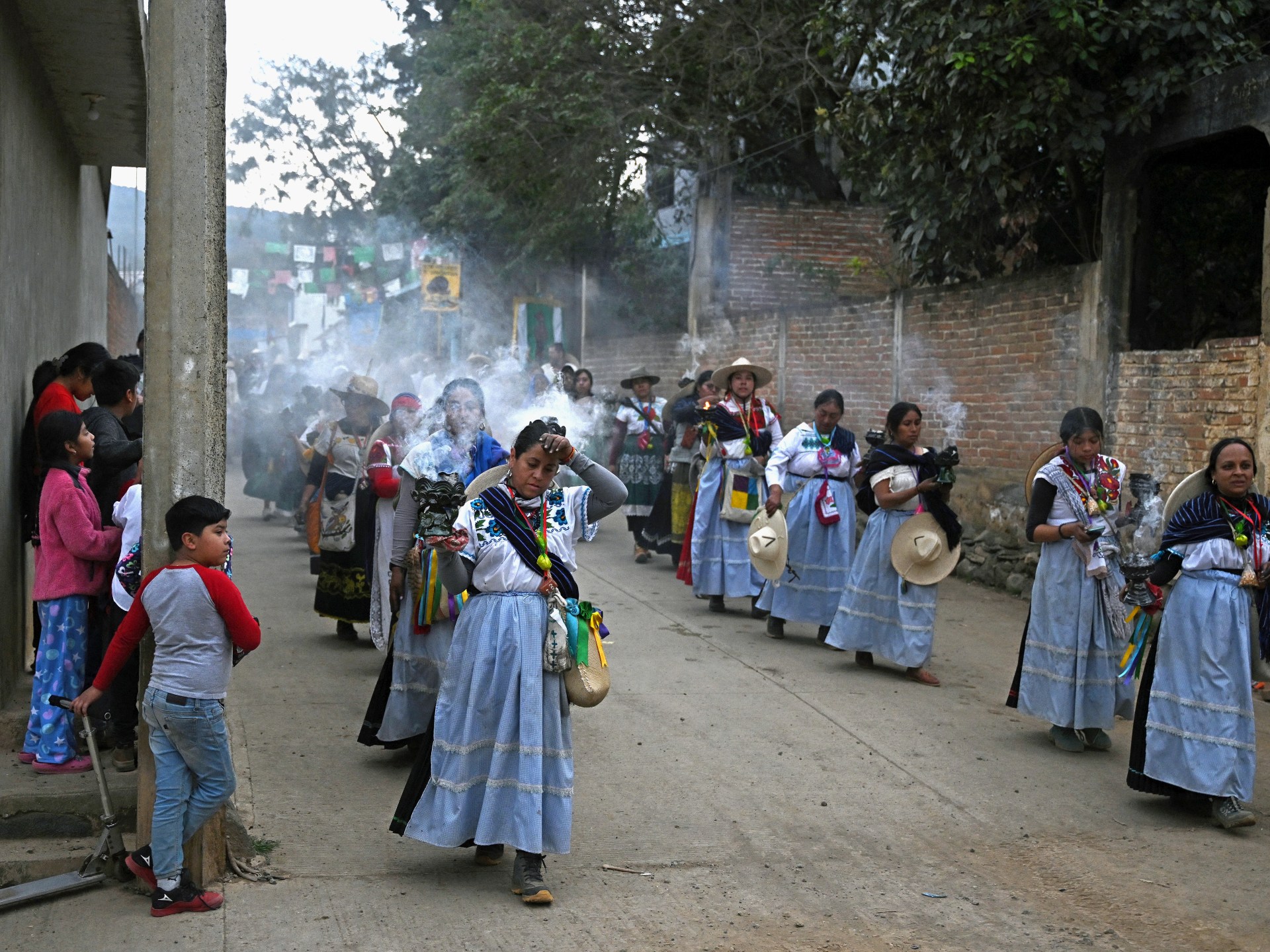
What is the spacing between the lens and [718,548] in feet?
34.3

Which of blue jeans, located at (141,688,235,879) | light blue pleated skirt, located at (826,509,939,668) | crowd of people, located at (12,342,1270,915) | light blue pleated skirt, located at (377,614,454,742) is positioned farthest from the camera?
light blue pleated skirt, located at (826,509,939,668)

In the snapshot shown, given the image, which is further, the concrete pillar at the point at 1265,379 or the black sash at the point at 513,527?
the concrete pillar at the point at 1265,379

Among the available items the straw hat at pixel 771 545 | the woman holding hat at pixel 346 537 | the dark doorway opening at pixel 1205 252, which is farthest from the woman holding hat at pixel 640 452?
the dark doorway opening at pixel 1205 252

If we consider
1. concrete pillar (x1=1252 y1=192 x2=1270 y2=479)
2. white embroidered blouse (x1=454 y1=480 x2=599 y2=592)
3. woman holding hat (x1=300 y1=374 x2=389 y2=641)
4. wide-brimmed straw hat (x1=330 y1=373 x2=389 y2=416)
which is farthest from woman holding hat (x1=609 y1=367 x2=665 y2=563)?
white embroidered blouse (x1=454 y1=480 x2=599 y2=592)

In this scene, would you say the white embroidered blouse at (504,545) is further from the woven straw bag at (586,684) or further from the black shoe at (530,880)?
the black shoe at (530,880)

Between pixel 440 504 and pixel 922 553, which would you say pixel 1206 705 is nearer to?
pixel 922 553

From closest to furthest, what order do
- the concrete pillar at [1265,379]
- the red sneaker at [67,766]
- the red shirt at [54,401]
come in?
the red sneaker at [67,766] < the red shirt at [54,401] < the concrete pillar at [1265,379]

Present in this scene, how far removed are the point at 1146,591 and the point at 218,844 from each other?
4073 mm

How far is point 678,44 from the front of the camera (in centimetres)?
1788

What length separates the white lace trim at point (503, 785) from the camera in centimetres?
445

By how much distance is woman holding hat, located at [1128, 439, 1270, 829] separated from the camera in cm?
550

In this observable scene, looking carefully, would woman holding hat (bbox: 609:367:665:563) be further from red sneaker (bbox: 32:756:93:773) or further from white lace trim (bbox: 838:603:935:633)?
red sneaker (bbox: 32:756:93:773)

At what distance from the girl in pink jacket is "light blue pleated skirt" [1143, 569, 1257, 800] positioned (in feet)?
14.9

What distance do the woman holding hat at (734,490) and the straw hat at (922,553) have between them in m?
2.25
